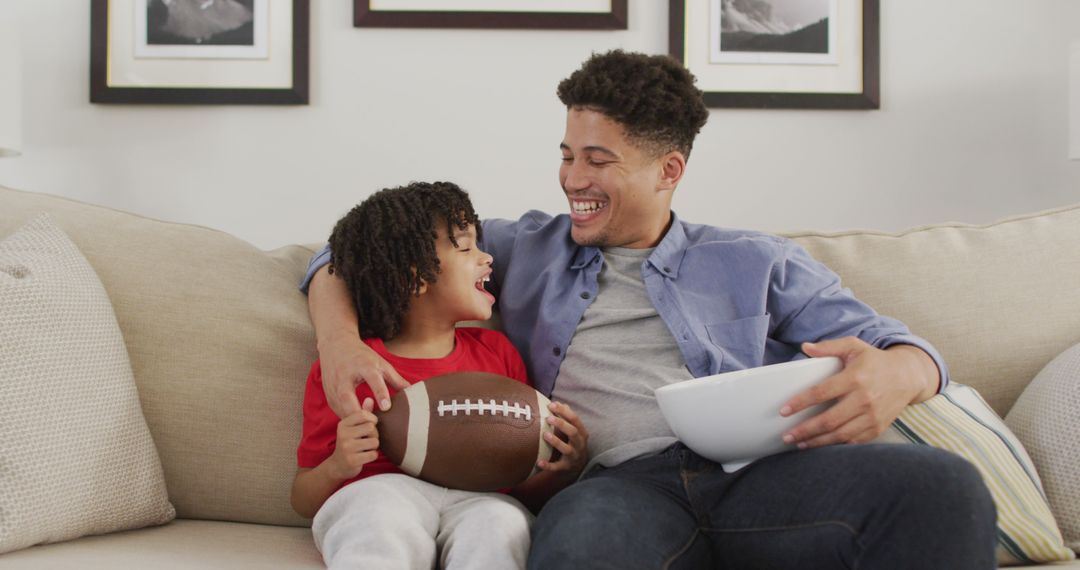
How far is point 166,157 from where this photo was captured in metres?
2.22

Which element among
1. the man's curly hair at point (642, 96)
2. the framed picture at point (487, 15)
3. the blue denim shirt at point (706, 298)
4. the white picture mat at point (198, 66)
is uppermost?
the framed picture at point (487, 15)

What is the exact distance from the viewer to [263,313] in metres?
1.66

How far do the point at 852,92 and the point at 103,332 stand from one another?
173cm

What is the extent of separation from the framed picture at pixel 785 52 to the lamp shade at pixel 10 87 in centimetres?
146

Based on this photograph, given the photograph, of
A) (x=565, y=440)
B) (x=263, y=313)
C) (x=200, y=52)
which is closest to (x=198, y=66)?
(x=200, y=52)

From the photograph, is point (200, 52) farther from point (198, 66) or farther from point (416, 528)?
point (416, 528)

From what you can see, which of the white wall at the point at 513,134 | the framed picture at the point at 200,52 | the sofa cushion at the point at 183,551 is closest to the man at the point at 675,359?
the sofa cushion at the point at 183,551

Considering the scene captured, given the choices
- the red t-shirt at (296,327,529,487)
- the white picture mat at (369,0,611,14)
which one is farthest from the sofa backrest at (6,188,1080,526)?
the white picture mat at (369,0,611,14)

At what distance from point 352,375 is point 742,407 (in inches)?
22.1

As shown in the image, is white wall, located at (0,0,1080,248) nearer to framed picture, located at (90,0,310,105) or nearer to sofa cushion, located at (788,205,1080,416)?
framed picture, located at (90,0,310,105)

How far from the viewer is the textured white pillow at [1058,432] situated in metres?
1.46

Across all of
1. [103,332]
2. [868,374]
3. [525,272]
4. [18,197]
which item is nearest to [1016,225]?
[868,374]

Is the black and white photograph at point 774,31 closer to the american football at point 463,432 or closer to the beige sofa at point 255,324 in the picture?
the beige sofa at point 255,324

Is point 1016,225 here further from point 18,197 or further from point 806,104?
point 18,197
